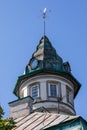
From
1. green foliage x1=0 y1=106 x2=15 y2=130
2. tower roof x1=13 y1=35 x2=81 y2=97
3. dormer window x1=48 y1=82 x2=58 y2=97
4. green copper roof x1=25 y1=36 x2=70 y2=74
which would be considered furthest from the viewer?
green copper roof x1=25 y1=36 x2=70 y2=74

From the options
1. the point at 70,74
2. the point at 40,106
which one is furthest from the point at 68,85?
the point at 40,106

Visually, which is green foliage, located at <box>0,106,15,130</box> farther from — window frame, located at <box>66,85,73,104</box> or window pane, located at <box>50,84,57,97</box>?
window frame, located at <box>66,85,73,104</box>

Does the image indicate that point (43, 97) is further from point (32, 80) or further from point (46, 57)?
point (46, 57)

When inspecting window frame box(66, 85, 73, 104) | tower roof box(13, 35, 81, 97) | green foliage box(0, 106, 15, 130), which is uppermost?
tower roof box(13, 35, 81, 97)

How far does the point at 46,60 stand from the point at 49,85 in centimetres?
323

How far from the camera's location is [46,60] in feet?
148

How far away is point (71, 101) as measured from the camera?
4306 cm

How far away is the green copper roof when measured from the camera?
145 feet

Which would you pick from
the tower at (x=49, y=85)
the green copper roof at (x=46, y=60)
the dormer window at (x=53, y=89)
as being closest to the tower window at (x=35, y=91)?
the tower at (x=49, y=85)

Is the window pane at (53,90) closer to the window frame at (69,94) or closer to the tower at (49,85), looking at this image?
the tower at (49,85)

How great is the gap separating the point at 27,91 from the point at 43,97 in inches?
57.1

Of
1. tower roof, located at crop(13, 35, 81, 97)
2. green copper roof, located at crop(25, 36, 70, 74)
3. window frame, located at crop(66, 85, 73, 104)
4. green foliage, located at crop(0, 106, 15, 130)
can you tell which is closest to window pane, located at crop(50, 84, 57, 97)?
tower roof, located at crop(13, 35, 81, 97)

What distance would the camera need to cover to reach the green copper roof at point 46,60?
1738 inches

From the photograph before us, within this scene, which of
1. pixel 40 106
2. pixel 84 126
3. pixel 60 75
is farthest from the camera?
pixel 60 75
